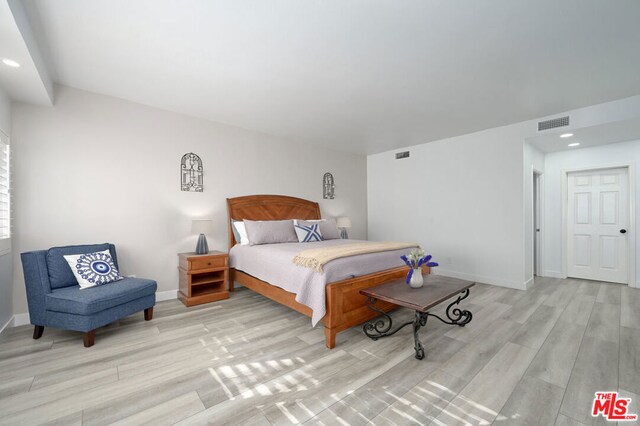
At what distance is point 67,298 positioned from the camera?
7.84 ft

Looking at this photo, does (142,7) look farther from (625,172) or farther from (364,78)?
(625,172)

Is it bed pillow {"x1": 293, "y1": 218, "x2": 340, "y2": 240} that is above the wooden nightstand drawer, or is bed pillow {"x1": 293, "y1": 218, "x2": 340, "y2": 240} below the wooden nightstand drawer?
above

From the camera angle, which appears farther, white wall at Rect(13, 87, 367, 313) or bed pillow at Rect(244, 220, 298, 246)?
bed pillow at Rect(244, 220, 298, 246)

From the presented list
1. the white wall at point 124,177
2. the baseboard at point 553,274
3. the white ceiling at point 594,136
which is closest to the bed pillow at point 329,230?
the white wall at point 124,177

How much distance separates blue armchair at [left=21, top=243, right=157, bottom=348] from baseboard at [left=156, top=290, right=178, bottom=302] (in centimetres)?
91

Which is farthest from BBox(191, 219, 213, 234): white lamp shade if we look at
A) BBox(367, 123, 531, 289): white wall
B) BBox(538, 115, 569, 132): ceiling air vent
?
BBox(538, 115, 569, 132): ceiling air vent

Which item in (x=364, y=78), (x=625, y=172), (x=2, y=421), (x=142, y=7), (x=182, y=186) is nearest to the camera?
(x=2, y=421)

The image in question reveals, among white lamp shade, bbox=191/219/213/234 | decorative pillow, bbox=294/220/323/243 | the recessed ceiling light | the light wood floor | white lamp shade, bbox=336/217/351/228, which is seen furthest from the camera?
white lamp shade, bbox=336/217/351/228

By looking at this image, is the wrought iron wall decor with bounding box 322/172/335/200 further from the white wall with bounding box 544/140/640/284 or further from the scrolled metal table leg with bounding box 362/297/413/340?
the white wall with bounding box 544/140/640/284

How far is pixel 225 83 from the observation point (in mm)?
2980

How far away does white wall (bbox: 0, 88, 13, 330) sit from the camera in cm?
259

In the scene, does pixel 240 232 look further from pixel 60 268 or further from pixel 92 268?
pixel 60 268

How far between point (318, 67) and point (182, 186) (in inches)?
99.3

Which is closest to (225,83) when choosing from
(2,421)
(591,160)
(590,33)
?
(2,421)
